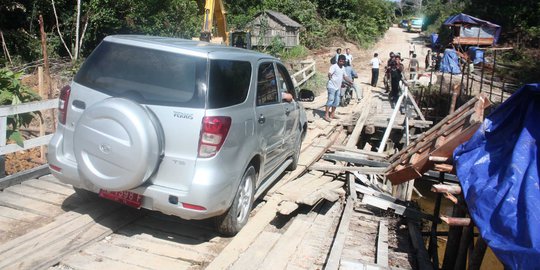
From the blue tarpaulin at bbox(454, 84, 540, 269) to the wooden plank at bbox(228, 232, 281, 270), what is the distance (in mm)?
1958

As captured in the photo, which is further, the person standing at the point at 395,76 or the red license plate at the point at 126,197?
the person standing at the point at 395,76

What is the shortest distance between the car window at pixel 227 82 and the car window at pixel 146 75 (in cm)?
9

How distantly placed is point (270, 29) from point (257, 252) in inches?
1126

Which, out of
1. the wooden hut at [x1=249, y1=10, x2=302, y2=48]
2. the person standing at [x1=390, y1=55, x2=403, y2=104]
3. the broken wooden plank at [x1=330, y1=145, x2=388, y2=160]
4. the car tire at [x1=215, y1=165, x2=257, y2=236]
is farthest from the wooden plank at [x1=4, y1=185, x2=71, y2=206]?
the wooden hut at [x1=249, y1=10, x2=302, y2=48]

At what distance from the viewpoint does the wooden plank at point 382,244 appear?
4.80 m

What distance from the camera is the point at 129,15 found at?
25031 mm

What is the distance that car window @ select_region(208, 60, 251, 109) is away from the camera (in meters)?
4.23

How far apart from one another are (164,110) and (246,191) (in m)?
1.37

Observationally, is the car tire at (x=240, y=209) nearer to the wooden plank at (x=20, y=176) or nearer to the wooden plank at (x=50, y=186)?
the wooden plank at (x=50, y=186)

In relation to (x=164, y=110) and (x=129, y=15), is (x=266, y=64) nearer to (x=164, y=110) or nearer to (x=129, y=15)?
(x=164, y=110)

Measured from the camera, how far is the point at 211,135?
4117mm

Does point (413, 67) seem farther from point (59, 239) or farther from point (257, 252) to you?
point (59, 239)

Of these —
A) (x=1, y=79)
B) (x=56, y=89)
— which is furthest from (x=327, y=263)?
(x=56, y=89)

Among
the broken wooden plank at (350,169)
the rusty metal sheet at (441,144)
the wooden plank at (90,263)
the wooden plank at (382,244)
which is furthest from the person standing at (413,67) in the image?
the wooden plank at (90,263)
